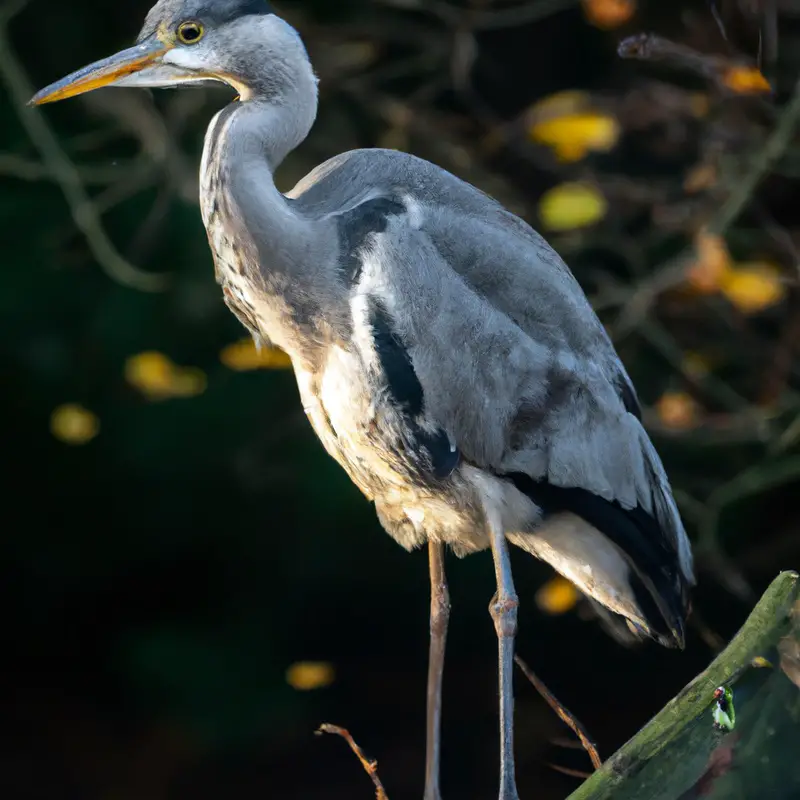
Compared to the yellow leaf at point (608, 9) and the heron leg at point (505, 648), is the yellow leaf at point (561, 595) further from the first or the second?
the yellow leaf at point (608, 9)

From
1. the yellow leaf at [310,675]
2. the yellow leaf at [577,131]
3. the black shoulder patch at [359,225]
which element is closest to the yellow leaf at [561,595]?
the yellow leaf at [310,675]

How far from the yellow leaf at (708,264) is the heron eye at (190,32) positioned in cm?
132

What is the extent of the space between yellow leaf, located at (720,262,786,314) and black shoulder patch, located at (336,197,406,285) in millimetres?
1170

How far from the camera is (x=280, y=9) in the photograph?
11.7ft

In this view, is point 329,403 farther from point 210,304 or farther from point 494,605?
point 210,304

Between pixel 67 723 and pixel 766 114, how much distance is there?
2.99 metres

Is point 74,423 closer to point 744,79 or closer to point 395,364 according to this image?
point 395,364

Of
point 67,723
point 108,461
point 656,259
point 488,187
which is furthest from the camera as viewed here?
point 67,723

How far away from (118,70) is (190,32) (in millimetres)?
127

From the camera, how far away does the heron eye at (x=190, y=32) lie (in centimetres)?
219

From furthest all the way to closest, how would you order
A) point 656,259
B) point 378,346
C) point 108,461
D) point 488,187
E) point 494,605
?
point 108,461
point 656,259
point 488,187
point 494,605
point 378,346

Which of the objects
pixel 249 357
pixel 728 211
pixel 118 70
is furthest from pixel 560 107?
pixel 118 70

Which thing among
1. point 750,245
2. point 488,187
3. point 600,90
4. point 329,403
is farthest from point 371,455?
point 600,90

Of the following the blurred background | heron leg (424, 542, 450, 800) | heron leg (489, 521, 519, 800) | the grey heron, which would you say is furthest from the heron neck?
the blurred background
